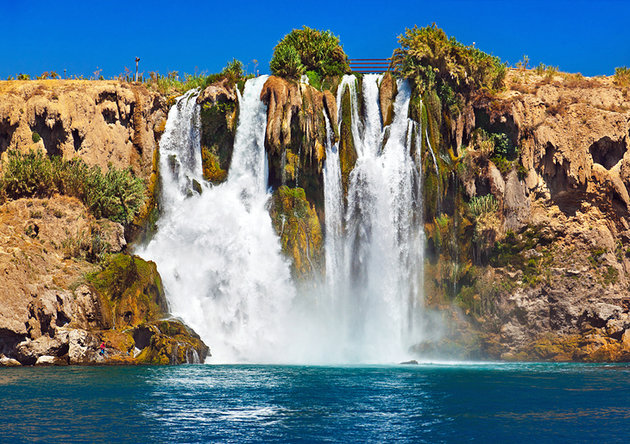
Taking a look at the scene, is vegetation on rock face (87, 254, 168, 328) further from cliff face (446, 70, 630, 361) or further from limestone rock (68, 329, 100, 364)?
cliff face (446, 70, 630, 361)

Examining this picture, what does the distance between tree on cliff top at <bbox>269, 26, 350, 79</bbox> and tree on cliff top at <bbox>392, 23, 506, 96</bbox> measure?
3.93 m

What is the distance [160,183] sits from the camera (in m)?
44.6

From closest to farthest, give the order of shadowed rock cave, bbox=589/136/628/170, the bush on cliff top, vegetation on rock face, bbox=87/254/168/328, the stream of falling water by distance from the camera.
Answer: vegetation on rock face, bbox=87/254/168/328 → the bush on cliff top → the stream of falling water → shadowed rock cave, bbox=589/136/628/170

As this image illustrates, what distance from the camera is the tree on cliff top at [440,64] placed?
4594cm

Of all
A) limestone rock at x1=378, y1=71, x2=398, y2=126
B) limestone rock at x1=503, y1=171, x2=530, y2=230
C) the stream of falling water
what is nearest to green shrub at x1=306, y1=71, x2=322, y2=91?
the stream of falling water

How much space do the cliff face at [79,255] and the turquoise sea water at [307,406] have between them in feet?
7.61

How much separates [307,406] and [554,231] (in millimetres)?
27662

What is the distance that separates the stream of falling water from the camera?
40281 millimetres

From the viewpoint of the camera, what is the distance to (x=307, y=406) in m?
21.8

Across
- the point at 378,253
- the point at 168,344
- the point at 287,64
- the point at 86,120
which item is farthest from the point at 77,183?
the point at 378,253

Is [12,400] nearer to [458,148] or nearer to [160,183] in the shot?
[160,183]

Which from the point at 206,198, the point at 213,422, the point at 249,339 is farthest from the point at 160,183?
the point at 213,422

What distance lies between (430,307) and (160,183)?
18088mm

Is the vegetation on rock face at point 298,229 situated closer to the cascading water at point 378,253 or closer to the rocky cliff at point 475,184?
the rocky cliff at point 475,184
